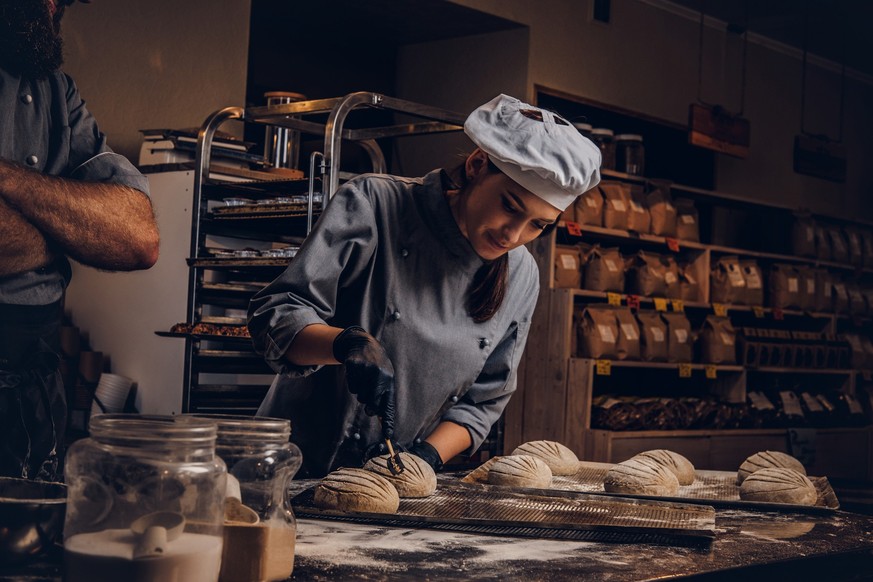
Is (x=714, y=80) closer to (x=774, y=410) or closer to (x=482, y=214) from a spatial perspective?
(x=774, y=410)

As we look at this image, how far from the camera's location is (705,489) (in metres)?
2.12

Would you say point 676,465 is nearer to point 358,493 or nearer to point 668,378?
point 358,493

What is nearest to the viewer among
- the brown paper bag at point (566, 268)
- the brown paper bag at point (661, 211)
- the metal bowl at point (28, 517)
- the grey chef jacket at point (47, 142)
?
the metal bowl at point (28, 517)

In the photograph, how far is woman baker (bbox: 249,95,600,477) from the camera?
197cm

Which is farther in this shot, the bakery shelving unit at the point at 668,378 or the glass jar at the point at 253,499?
the bakery shelving unit at the point at 668,378

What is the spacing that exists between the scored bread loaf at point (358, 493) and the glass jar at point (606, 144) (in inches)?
174

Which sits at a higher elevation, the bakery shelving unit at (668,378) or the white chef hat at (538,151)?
the white chef hat at (538,151)

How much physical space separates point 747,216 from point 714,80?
953 millimetres

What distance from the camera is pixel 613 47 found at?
630 cm

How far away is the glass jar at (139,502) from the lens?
3.03 ft

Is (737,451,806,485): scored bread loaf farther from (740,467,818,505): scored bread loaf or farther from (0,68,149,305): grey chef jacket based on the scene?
(0,68,149,305): grey chef jacket

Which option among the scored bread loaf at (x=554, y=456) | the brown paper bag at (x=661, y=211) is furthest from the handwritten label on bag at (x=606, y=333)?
the scored bread loaf at (x=554, y=456)

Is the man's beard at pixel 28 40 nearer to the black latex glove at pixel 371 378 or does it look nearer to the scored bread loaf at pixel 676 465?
the black latex glove at pixel 371 378

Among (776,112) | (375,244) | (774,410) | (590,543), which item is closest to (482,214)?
(375,244)
